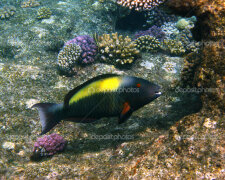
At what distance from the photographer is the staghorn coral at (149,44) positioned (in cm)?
731

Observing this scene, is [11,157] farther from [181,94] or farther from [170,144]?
[181,94]

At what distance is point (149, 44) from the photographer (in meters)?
7.44

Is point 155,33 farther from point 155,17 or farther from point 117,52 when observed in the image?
point 117,52

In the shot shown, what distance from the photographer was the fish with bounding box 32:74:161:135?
268 centimetres

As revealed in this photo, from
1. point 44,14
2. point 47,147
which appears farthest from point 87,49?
point 44,14

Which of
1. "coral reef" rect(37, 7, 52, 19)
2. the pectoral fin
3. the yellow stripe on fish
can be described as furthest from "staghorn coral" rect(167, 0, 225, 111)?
"coral reef" rect(37, 7, 52, 19)

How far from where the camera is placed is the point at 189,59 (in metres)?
4.74

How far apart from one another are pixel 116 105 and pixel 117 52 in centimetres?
394

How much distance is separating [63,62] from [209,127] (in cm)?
521

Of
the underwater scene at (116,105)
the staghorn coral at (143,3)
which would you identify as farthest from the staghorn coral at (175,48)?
the staghorn coral at (143,3)

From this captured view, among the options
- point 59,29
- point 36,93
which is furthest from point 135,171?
point 59,29

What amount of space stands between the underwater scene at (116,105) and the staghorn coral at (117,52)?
1.6 inches

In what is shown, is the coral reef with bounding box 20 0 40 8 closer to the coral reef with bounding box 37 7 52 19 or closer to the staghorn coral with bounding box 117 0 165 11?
the coral reef with bounding box 37 7 52 19

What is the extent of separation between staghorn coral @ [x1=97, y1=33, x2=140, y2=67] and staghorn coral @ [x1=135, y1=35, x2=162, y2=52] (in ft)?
3.12
